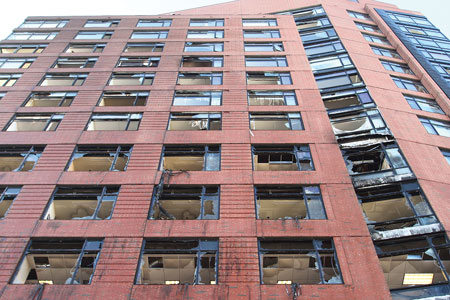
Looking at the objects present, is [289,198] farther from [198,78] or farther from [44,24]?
[44,24]

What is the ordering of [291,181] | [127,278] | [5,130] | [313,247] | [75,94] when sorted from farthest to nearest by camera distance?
[75,94], [5,130], [291,181], [313,247], [127,278]

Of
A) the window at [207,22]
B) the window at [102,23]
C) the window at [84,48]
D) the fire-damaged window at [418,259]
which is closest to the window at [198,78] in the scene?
the window at [84,48]

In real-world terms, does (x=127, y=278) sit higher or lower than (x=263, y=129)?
lower

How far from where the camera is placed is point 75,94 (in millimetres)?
22469

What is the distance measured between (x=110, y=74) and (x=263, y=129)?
41.5 feet

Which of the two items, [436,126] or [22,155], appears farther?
[436,126]

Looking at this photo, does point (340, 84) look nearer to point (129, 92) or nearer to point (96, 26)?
point (129, 92)

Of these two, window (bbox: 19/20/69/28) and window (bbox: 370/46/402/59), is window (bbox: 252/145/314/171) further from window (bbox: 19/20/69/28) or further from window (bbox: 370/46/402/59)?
window (bbox: 19/20/69/28)

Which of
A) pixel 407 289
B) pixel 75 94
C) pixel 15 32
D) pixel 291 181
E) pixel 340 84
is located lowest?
pixel 407 289

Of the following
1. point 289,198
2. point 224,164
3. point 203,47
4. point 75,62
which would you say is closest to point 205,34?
point 203,47

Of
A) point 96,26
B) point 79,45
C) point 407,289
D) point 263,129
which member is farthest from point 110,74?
point 407,289

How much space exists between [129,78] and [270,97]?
35.7ft

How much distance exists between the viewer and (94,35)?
2975 centimetres

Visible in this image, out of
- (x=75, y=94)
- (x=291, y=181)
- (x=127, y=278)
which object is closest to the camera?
(x=127, y=278)
